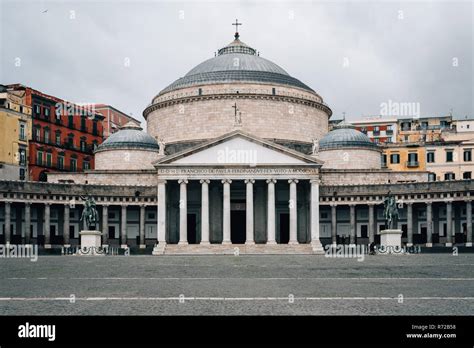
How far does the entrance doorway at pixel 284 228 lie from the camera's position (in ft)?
246

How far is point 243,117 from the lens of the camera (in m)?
82.9

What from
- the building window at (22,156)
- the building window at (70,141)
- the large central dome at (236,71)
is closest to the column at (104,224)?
the building window at (22,156)

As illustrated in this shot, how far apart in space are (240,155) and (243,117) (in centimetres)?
1494

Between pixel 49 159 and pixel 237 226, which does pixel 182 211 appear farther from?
pixel 49 159

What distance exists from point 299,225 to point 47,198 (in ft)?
89.8

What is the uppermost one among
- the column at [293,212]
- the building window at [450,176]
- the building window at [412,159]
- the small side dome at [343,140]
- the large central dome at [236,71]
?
the large central dome at [236,71]

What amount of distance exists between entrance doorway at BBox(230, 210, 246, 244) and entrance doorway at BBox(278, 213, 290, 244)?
4422mm

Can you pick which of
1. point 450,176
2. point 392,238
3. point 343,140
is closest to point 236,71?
point 343,140

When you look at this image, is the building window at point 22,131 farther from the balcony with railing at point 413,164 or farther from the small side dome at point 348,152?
the balcony with railing at point 413,164

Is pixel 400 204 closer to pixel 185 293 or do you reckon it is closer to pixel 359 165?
pixel 359 165

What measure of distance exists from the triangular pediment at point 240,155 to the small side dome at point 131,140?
17.4m

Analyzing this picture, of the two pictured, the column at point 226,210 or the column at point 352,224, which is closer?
the column at point 226,210

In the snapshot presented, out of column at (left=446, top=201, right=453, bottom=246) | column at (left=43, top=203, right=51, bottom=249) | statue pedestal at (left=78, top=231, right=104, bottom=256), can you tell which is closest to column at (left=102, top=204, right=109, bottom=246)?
column at (left=43, top=203, right=51, bottom=249)

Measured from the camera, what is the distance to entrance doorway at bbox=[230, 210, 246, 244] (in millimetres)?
73438
